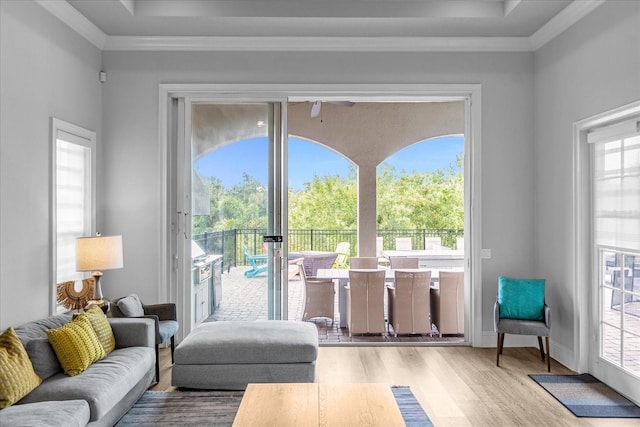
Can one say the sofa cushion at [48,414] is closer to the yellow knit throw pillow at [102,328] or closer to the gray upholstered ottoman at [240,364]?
the yellow knit throw pillow at [102,328]

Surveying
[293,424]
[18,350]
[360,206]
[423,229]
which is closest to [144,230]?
[18,350]

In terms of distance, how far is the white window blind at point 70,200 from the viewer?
13.9ft

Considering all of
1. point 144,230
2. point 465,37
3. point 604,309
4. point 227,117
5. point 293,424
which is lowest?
point 293,424

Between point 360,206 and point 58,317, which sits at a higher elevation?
point 360,206

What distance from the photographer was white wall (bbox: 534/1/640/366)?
12.1 feet

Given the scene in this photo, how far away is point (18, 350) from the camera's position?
2850mm

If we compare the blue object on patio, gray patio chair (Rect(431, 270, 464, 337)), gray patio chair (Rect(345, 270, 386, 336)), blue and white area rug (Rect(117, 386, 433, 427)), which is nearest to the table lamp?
blue and white area rug (Rect(117, 386, 433, 427))

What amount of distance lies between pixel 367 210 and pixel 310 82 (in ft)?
16.1

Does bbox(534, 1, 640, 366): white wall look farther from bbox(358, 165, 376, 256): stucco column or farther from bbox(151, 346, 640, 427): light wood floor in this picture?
bbox(358, 165, 376, 256): stucco column

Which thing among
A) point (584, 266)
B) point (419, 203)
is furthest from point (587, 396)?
point (419, 203)

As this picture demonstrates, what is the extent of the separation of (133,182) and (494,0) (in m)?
3.89

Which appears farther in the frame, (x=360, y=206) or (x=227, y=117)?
(x=360, y=206)

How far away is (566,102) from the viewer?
14.7 ft

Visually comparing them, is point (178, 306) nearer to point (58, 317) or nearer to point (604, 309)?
point (58, 317)
